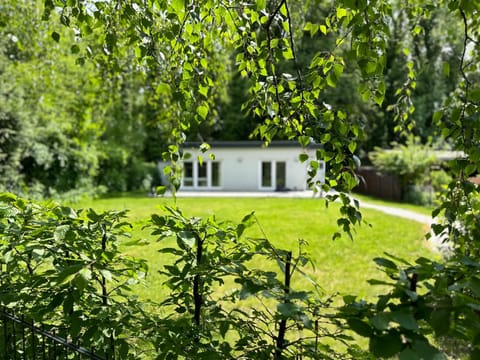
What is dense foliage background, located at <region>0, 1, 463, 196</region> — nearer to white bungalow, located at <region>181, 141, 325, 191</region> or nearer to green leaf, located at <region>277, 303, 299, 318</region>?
green leaf, located at <region>277, 303, 299, 318</region>

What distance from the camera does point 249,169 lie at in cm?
2203

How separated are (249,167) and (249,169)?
0.12 meters

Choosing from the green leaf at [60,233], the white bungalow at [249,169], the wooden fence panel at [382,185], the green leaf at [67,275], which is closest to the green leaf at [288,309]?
the green leaf at [67,275]

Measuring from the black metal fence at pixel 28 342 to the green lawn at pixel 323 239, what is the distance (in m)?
0.67

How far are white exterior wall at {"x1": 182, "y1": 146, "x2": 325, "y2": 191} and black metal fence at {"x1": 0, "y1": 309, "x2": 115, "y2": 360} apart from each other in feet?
64.7

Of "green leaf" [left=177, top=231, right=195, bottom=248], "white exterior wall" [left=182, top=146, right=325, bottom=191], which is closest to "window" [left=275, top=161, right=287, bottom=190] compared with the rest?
"white exterior wall" [left=182, top=146, right=325, bottom=191]

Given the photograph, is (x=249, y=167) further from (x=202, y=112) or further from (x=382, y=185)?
(x=202, y=112)

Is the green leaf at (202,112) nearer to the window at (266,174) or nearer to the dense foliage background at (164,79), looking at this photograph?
the dense foliage background at (164,79)

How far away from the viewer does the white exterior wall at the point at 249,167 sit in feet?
70.5

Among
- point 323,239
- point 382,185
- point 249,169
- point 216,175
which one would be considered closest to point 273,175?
point 249,169

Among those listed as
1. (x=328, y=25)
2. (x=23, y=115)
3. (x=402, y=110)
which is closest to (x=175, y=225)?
(x=328, y=25)

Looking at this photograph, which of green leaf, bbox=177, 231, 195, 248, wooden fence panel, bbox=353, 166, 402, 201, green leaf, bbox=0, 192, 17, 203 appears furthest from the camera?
wooden fence panel, bbox=353, 166, 402, 201

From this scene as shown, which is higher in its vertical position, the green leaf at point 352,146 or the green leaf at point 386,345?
the green leaf at point 352,146

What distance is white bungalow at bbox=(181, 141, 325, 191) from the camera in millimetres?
21469
